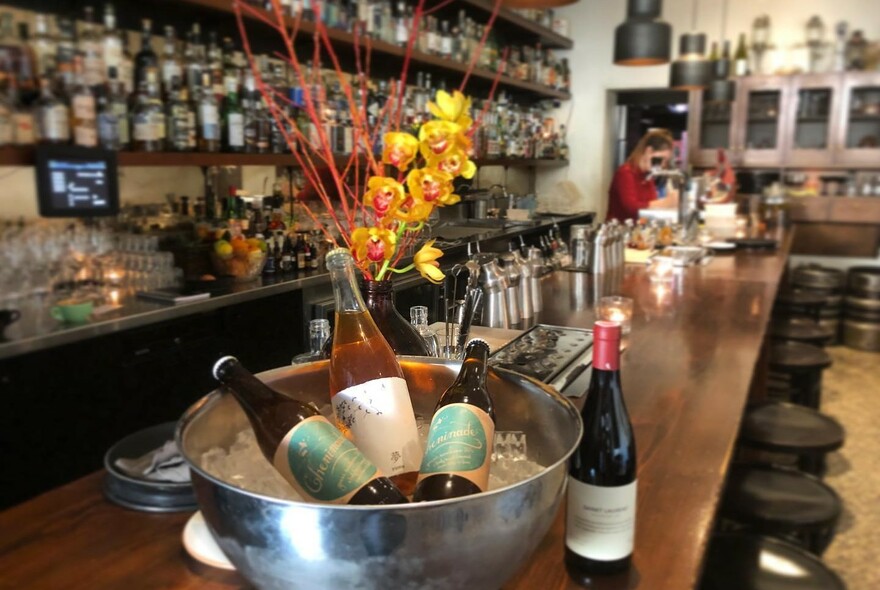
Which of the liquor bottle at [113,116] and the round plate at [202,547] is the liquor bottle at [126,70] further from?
the round plate at [202,547]

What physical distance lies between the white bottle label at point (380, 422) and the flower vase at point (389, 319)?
266 millimetres

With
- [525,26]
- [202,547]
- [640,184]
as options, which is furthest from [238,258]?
[525,26]

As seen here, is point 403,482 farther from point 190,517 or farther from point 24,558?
point 24,558

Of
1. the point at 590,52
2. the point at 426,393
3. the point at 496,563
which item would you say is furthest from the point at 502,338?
the point at 590,52

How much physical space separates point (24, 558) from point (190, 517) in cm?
19

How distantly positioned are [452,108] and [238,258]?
7.42 feet

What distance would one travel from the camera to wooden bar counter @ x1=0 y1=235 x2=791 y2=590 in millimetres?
856

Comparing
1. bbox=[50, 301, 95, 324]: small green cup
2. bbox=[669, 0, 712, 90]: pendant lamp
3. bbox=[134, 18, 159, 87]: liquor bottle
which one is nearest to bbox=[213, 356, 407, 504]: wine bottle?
bbox=[50, 301, 95, 324]: small green cup

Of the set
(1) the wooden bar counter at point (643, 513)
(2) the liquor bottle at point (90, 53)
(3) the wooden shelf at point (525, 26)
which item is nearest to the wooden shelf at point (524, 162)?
(3) the wooden shelf at point (525, 26)

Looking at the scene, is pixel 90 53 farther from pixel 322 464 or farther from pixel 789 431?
pixel 789 431

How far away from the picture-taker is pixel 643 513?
40.7 inches

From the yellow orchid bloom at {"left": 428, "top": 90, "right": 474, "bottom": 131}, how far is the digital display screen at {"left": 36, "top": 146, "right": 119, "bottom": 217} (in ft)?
6.26

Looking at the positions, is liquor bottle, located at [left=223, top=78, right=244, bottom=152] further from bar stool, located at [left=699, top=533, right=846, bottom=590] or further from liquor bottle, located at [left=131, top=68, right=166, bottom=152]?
bar stool, located at [left=699, top=533, right=846, bottom=590]

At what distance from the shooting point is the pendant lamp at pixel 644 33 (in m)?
3.29
